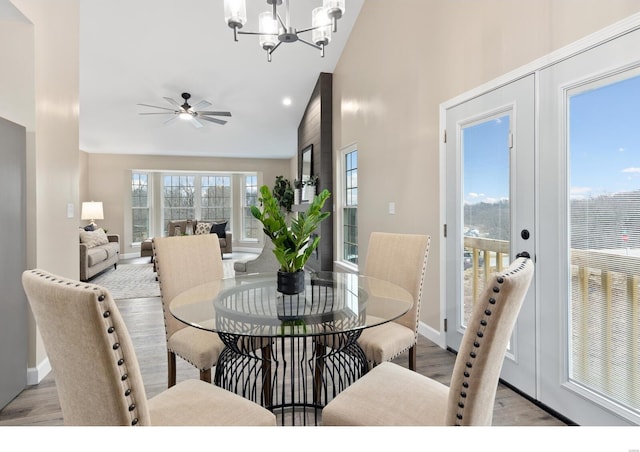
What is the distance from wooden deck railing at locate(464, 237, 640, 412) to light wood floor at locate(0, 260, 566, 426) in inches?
13.9

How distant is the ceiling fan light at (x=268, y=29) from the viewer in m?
2.62

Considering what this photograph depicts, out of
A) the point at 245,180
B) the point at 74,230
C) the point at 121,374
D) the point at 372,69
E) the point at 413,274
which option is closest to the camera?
the point at 121,374

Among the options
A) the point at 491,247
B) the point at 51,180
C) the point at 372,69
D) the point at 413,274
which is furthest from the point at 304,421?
the point at 372,69

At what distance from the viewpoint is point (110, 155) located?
8.20 metres

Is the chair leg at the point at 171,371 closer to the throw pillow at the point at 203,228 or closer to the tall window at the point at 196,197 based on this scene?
the throw pillow at the point at 203,228

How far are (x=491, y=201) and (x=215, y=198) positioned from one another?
843 cm

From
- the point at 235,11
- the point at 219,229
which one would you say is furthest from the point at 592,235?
the point at 219,229

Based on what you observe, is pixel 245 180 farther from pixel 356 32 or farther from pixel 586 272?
pixel 586 272

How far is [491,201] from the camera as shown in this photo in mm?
2363

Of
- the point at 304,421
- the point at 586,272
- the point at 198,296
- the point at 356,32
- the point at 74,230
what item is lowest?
the point at 304,421

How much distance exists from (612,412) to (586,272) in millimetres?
652

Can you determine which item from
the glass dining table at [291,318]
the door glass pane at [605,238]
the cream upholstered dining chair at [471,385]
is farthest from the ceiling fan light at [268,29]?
the cream upholstered dining chair at [471,385]

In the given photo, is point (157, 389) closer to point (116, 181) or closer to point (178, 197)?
point (116, 181)

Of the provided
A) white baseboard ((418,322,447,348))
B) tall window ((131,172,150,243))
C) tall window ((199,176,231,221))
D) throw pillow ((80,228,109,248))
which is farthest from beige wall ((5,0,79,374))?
tall window ((199,176,231,221))
